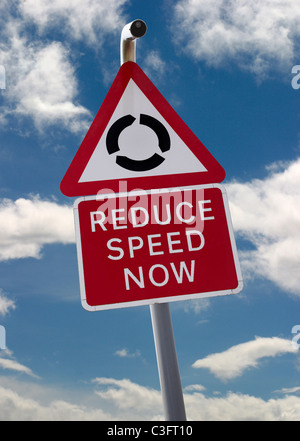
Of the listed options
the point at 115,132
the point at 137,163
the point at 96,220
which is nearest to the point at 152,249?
the point at 96,220

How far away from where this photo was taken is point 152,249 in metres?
1.90

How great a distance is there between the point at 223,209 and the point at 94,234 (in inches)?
25.0

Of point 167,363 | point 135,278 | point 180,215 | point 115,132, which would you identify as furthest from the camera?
point 115,132

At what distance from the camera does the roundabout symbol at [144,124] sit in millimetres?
2018

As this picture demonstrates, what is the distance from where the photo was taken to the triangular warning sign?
2.00 meters

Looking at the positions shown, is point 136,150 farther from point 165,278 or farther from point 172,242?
point 165,278

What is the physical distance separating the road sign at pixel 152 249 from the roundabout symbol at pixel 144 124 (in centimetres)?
15

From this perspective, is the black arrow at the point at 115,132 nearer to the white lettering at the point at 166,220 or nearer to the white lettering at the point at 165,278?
the white lettering at the point at 166,220

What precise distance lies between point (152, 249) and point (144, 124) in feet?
2.14

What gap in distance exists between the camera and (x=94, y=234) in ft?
6.23

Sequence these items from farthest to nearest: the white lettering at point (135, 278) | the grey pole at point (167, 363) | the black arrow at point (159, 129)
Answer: the black arrow at point (159, 129) < the white lettering at point (135, 278) < the grey pole at point (167, 363)

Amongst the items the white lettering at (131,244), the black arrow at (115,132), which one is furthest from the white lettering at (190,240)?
the black arrow at (115,132)

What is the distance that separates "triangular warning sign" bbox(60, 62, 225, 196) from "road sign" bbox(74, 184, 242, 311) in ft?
0.29
